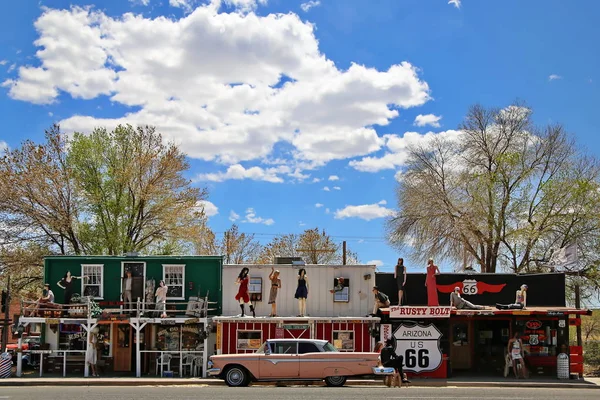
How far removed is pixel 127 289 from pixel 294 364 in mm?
9850

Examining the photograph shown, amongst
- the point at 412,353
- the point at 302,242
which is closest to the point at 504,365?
the point at 412,353

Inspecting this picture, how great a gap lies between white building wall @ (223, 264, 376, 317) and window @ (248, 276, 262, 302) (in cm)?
16

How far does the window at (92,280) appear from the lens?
2975cm

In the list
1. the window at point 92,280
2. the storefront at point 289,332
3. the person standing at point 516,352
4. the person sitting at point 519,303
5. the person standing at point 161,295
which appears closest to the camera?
the person standing at point 516,352

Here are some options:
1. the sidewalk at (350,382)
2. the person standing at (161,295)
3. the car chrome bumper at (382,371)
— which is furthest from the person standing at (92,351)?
the car chrome bumper at (382,371)

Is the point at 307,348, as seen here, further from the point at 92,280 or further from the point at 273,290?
the point at 92,280

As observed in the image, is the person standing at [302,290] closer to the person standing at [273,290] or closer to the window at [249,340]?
the person standing at [273,290]

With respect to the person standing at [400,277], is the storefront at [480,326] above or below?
below

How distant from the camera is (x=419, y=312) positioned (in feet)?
86.1

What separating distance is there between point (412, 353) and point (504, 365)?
191 inches

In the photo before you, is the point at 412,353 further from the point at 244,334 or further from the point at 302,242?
the point at 302,242

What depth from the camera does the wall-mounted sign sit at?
93.8 feet

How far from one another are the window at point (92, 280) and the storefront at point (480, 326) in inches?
442

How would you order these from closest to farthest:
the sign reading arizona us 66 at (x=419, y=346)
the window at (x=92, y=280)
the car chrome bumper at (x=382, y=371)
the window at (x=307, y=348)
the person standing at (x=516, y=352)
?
the car chrome bumper at (x=382, y=371)
the window at (x=307, y=348)
the person standing at (x=516, y=352)
the sign reading arizona us 66 at (x=419, y=346)
the window at (x=92, y=280)
